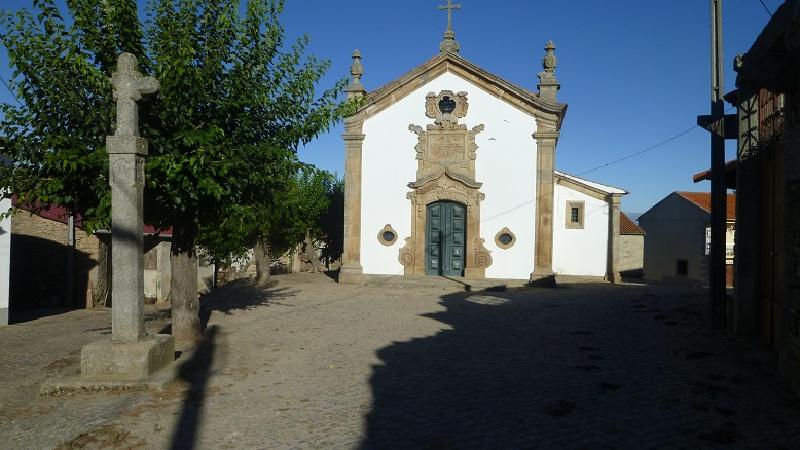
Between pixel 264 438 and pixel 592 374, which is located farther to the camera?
pixel 592 374

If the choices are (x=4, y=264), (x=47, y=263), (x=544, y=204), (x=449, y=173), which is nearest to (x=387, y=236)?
(x=449, y=173)

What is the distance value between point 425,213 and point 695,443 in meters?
13.4

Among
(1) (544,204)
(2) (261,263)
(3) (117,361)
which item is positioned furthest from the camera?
(2) (261,263)

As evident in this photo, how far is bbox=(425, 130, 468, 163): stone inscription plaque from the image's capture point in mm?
17141

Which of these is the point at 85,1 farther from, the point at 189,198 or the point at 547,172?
the point at 547,172

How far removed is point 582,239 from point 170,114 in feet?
50.7

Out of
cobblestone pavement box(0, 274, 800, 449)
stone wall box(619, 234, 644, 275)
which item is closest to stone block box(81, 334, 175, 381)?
cobblestone pavement box(0, 274, 800, 449)

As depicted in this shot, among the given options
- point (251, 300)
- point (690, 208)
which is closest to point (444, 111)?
point (251, 300)

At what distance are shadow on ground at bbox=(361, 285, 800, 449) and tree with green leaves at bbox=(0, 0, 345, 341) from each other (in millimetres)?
2974

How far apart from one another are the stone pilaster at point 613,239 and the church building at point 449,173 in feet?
10.2

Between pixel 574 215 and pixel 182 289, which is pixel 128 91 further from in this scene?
pixel 574 215

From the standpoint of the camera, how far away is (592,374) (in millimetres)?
6191

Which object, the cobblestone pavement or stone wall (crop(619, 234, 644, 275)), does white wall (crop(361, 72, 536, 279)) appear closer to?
the cobblestone pavement

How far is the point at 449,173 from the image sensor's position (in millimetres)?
17000
